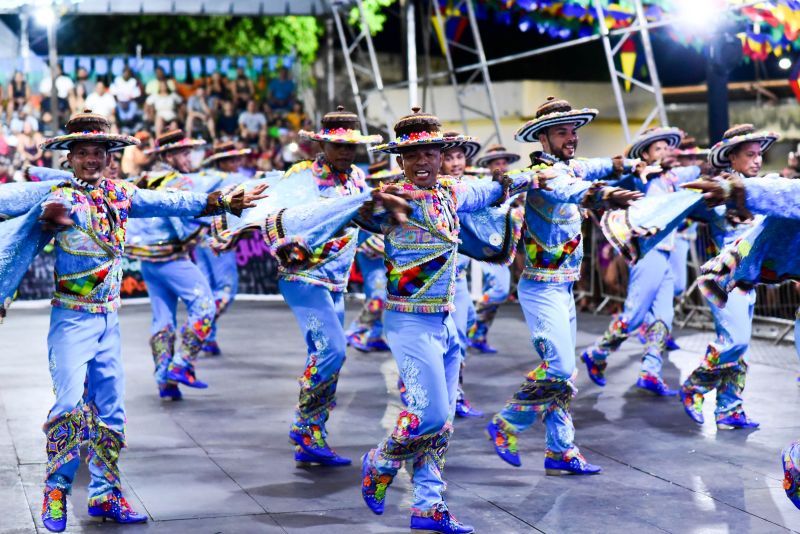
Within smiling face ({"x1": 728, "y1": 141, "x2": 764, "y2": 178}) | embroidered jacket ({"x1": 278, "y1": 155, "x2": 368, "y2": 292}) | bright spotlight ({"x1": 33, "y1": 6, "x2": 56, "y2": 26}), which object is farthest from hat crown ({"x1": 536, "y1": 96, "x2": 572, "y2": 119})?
bright spotlight ({"x1": 33, "y1": 6, "x2": 56, "y2": 26})

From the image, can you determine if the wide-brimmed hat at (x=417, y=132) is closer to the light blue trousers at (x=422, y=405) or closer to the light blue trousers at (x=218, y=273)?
the light blue trousers at (x=422, y=405)

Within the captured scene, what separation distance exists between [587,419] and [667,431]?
73 centimetres

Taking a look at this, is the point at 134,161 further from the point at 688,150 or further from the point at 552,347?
the point at 552,347

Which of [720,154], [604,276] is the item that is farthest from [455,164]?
[604,276]

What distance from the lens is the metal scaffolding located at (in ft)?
65.2

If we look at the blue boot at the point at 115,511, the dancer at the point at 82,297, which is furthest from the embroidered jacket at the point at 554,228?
the blue boot at the point at 115,511

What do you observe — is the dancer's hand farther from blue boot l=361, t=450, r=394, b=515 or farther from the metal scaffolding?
the metal scaffolding

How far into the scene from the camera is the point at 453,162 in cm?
1027

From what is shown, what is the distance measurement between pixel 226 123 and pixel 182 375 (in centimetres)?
1201

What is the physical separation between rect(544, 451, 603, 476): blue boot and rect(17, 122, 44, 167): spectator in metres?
14.4

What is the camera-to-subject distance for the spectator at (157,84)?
21.5 meters

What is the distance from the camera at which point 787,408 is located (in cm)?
957

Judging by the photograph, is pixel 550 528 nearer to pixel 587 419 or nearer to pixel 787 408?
pixel 587 419

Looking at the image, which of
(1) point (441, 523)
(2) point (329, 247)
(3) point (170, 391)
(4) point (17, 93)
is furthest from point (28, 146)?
(1) point (441, 523)
